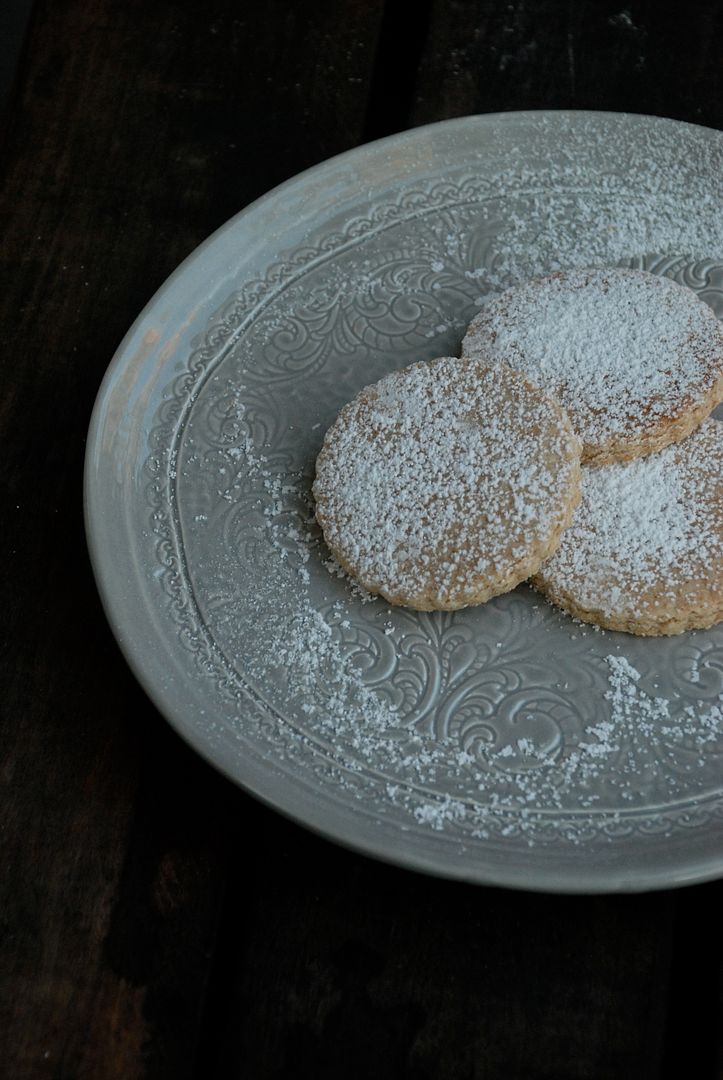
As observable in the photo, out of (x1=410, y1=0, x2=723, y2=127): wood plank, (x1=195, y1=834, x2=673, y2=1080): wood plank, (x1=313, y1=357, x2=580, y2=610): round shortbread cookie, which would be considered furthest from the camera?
(x1=410, y1=0, x2=723, y2=127): wood plank

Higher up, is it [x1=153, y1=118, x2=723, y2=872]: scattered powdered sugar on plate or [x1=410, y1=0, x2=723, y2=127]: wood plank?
[x1=410, y1=0, x2=723, y2=127]: wood plank

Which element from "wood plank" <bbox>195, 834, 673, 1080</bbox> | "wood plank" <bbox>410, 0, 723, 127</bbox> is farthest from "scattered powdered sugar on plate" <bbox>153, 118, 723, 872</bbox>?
"wood plank" <bbox>410, 0, 723, 127</bbox>

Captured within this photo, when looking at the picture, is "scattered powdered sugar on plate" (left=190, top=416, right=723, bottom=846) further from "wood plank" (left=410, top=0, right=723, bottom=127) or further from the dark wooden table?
"wood plank" (left=410, top=0, right=723, bottom=127)

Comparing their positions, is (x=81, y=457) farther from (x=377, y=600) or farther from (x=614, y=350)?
(x=614, y=350)

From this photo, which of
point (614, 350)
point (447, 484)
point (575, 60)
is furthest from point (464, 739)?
point (575, 60)

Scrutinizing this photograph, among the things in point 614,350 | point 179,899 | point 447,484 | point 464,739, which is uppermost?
point 614,350

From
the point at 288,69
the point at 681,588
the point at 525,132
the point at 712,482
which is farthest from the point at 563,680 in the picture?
the point at 288,69
